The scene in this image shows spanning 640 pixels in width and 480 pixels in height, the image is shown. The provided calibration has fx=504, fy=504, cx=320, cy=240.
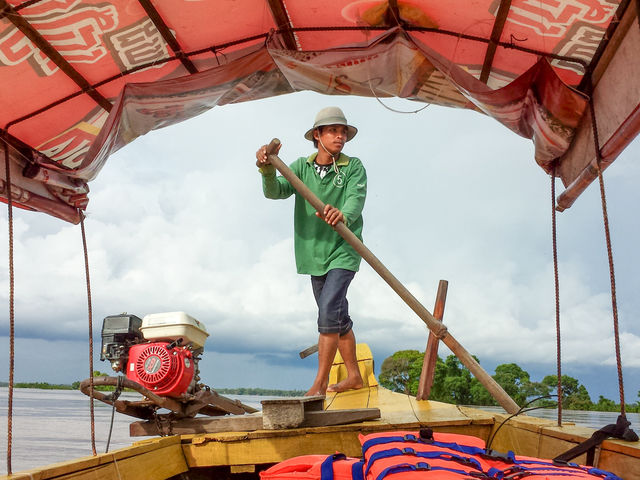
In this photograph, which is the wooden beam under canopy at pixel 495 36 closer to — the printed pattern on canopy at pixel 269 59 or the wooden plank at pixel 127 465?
the printed pattern on canopy at pixel 269 59

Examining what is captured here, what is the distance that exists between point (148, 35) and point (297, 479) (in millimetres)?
2865

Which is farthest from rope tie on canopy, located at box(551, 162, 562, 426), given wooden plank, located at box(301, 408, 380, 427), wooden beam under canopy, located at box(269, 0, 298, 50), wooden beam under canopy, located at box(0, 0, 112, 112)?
wooden beam under canopy, located at box(0, 0, 112, 112)

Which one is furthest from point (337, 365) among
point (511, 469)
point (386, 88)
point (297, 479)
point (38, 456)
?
point (38, 456)

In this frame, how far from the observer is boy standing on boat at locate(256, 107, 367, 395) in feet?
12.7

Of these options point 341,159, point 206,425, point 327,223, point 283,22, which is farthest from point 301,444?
point 283,22

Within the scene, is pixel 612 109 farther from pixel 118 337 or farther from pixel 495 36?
pixel 118 337

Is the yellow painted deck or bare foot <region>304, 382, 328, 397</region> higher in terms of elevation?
bare foot <region>304, 382, 328, 397</region>

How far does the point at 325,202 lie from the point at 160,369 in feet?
6.11

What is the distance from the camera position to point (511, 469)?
5.55ft

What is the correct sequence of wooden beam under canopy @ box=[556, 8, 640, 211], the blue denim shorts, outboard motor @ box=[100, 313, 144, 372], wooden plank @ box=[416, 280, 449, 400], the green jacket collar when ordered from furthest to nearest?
wooden plank @ box=[416, 280, 449, 400] < the green jacket collar < the blue denim shorts < outboard motor @ box=[100, 313, 144, 372] < wooden beam under canopy @ box=[556, 8, 640, 211]

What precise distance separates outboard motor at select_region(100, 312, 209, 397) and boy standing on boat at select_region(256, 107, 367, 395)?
98 cm

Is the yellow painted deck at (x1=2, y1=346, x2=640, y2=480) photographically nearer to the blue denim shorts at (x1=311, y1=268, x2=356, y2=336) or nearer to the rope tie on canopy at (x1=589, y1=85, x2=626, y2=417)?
the rope tie on canopy at (x1=589, y1=85, x2=626, y2=417)

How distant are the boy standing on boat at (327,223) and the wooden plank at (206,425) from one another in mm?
874

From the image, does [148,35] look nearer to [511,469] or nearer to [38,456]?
[511,469]
